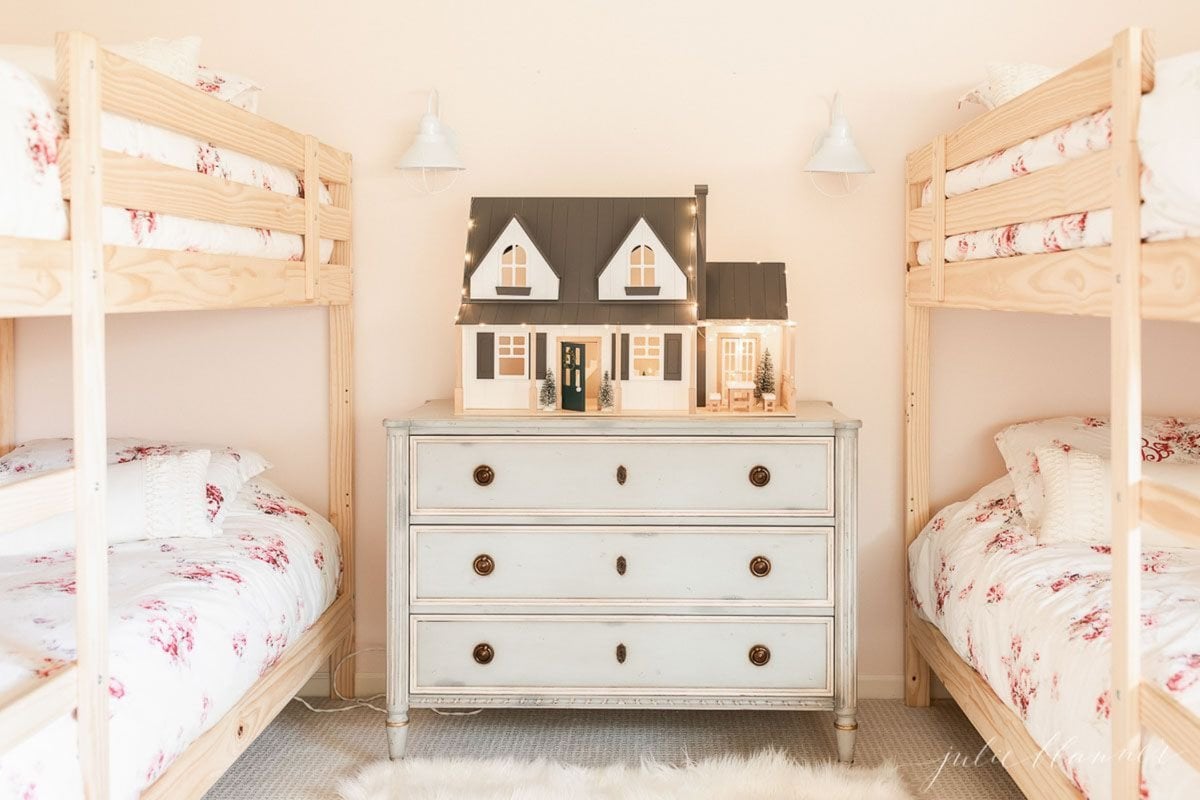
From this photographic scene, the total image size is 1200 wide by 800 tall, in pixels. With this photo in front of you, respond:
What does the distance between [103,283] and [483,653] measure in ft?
4.71

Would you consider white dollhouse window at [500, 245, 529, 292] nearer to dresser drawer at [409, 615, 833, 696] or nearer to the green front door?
the green front door

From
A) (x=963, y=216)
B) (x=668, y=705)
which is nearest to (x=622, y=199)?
(x=963, y=216)

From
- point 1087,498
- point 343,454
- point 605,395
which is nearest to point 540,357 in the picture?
point 605,395

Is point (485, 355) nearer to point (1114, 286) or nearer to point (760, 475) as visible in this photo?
point (760, 475)

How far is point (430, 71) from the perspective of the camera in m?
3.37

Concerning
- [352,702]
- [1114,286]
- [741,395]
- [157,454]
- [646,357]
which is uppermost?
[1114,286]

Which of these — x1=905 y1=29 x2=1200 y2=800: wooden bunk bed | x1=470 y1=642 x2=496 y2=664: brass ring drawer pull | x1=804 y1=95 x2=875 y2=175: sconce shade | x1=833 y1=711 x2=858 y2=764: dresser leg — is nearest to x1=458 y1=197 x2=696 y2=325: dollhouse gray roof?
x1=804 y1=95 x2=875 y2=175: sconce shade

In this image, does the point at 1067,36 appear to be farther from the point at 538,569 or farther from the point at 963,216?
the point at 538,569

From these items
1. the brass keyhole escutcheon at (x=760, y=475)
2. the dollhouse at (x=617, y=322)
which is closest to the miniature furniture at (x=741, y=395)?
the dollhouse at (x=617, y=322)

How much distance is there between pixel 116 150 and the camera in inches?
77.3

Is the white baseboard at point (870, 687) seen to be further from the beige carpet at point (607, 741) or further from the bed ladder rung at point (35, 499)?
the bed ladder rung at point (35, 499)

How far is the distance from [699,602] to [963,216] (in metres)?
1.18

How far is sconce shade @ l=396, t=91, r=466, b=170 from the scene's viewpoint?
3180 mm

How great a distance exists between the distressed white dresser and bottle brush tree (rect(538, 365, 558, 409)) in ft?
0.45
